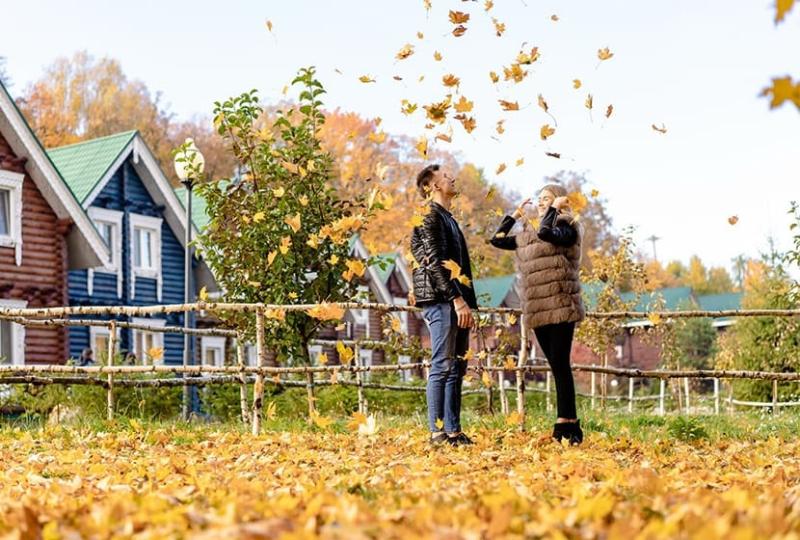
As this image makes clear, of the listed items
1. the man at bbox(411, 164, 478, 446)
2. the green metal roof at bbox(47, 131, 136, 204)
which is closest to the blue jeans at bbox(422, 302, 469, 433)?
the man at bbox(411, 164, 478, 446)

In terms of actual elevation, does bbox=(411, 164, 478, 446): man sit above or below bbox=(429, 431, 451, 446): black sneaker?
above

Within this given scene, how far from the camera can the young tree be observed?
11.9 meters

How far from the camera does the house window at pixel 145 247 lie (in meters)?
25.6

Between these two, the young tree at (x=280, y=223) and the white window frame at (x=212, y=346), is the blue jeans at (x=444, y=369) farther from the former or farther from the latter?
the white window frame at (x=212, y=346)

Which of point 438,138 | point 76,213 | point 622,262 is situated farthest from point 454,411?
point 622,262

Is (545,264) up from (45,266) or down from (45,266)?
down

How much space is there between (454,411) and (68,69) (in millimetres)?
44818

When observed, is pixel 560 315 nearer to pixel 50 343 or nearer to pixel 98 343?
pixel 50 343

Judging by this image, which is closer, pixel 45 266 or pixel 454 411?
pixel 454 411

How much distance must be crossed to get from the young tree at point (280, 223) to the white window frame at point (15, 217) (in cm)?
1030

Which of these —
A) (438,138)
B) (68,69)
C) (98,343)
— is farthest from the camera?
(68,69)

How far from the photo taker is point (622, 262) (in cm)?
2497

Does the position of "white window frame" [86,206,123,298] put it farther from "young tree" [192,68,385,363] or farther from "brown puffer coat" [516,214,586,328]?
"brown puffer coat" [516,214,586,328]

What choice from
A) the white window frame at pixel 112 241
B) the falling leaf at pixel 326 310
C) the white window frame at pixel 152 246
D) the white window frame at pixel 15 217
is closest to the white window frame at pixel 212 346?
the white window frame at pixel 152 246
